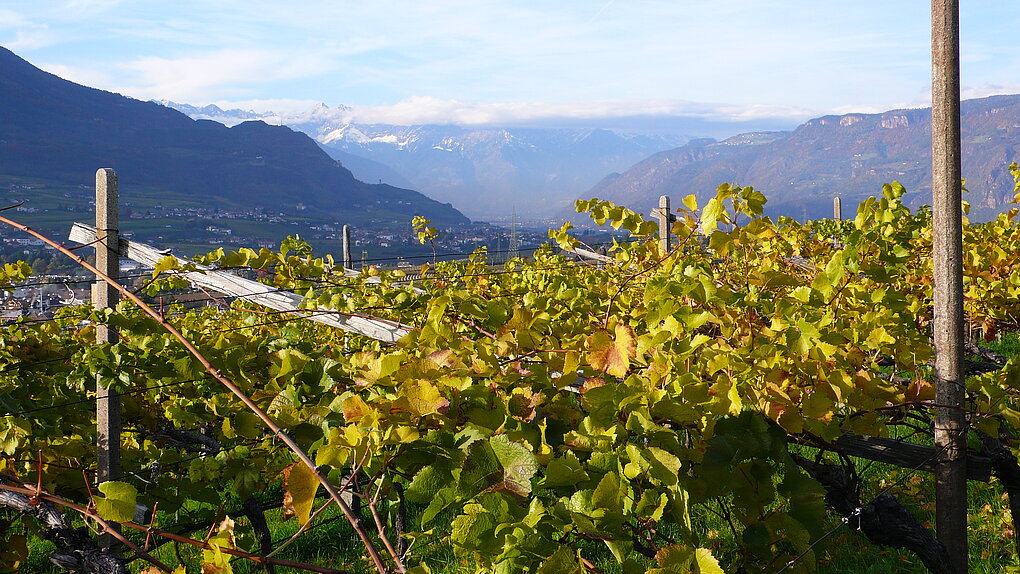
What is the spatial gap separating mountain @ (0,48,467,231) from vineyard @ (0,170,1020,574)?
12109 centimetres

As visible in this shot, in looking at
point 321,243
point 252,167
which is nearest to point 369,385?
point 321,243

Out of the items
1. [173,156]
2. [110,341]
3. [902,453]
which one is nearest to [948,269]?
[902,453]

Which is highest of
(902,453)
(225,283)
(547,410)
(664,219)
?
(664,219)

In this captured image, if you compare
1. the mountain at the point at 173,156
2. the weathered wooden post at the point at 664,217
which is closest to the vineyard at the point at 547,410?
the weathered wooden post at the point at 664,217

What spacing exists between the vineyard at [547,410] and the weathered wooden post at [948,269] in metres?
0.07

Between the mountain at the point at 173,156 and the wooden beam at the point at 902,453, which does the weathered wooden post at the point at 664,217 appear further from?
the mountain at the point at 173,156

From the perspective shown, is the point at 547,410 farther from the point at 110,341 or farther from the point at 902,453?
the point at 110,341

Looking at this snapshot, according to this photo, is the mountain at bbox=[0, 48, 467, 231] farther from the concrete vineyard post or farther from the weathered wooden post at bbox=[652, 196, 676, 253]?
the concrete vineyard post

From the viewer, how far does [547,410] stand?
163cm

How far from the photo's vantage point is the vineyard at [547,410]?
1.17 metres

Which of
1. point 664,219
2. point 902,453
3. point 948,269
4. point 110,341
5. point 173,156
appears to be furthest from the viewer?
point 173,156

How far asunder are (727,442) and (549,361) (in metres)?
0.48

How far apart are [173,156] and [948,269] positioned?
161 metres

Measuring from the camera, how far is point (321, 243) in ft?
252
